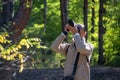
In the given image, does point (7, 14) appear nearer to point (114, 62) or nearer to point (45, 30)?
point (114, 62)

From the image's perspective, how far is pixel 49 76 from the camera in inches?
565

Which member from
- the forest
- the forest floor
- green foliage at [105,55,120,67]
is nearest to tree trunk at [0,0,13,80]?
the forest

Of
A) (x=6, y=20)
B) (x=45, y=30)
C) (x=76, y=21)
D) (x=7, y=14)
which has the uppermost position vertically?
(x=7, y=14)

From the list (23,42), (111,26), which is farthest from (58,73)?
(23,42)

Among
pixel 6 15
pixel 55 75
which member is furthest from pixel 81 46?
pixel 55 75

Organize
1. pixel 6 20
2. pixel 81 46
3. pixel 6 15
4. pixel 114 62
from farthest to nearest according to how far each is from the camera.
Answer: pixel 114 62 < pixel 6 15 < pixel 6 20 < pixel 81 46

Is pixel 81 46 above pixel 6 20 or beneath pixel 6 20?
above

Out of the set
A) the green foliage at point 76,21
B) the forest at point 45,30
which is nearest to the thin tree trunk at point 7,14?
the forest at point 45,30

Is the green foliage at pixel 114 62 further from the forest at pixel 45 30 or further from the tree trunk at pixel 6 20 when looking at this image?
the tree trunk at pixel 6 20

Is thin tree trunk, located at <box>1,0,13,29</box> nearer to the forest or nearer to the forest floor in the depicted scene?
the forest

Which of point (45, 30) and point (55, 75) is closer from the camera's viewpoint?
point (55, 75)

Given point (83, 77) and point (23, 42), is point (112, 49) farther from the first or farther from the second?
point (23, 42)

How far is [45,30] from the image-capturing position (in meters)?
23.5

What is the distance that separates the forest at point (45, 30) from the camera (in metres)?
4.56
